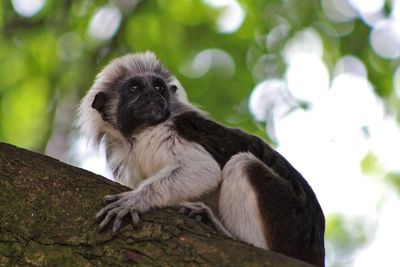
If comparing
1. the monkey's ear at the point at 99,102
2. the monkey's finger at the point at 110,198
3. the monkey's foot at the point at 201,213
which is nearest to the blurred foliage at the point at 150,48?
the monkey's ear at the point at 99,102

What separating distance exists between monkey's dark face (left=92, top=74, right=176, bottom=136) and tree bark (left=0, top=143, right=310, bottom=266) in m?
1.68

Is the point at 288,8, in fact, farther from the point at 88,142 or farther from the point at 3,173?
the point at 3,173

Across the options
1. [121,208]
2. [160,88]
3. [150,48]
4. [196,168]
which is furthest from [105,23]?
[121,208]

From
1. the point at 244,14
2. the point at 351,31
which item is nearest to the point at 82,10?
the point at 244,14

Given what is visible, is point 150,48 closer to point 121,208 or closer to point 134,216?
point 121,208

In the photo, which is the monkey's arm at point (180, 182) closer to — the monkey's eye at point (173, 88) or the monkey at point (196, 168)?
the monkey at point (196, 168)

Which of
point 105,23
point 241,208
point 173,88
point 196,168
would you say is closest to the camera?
point 241,208

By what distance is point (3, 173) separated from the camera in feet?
12.9

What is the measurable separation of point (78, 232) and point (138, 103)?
232 centimetres

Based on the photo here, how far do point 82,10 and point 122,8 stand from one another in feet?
1.79

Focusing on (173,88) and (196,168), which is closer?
(196,168)

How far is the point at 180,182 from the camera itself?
195 inches

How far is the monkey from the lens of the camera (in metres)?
4.91

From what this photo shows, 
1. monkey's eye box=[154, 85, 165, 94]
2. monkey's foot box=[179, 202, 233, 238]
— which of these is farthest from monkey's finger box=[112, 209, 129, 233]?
monkey's eye box=[154, 85, 165, 94]
